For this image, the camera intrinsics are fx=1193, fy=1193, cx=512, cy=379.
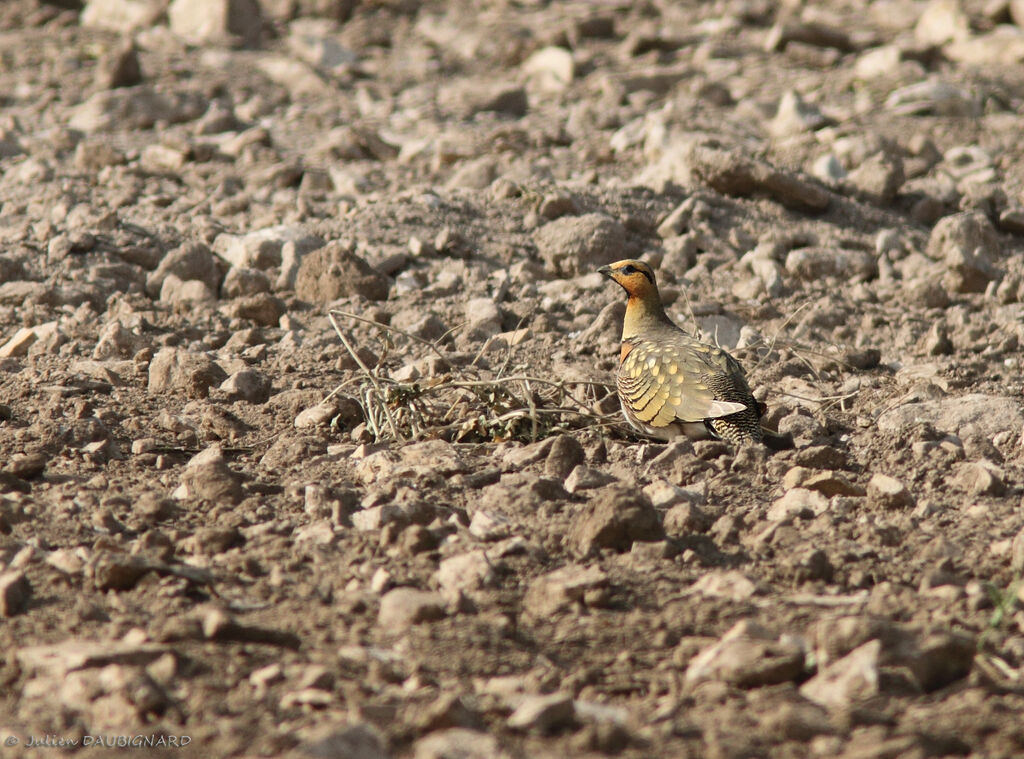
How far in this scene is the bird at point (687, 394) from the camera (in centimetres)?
496

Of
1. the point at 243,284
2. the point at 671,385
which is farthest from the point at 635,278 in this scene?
the point at 243,284

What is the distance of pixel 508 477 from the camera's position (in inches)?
172

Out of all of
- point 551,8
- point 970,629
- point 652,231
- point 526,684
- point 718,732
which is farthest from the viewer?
point 551,8

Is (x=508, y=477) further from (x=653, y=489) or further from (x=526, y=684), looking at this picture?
(x=526, y=684)

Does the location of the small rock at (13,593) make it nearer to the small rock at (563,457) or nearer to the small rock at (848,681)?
the small rock at (563,457)

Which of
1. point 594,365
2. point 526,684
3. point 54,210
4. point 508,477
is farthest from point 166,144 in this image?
point 526,684

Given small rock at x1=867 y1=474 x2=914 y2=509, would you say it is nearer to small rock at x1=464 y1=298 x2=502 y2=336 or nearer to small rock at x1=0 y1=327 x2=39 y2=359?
small rock at x1=464 y1=298 x2=502 y2=336

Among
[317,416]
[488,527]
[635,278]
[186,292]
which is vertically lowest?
[186,292]

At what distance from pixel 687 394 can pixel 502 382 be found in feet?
2.63

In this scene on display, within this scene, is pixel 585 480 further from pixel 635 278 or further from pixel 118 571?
pixel 635 278

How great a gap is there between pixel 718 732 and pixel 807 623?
0.65 m

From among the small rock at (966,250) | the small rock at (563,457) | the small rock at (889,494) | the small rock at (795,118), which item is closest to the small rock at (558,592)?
the small rock at (563,457)

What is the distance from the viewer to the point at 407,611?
335 centimetres

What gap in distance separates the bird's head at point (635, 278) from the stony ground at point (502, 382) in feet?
1.49
